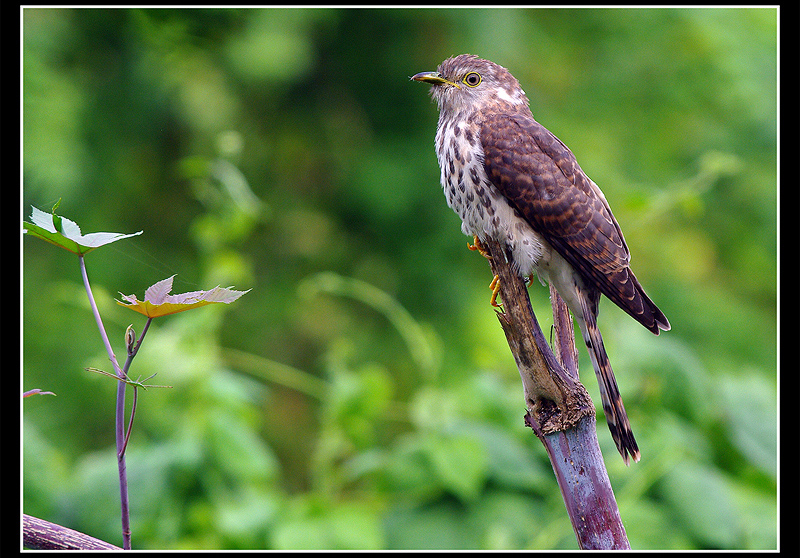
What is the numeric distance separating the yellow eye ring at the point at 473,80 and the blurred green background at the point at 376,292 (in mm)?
902

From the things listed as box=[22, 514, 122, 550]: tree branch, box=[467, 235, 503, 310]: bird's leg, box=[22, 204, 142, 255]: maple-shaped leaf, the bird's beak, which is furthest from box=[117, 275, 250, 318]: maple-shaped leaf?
the bird's beak

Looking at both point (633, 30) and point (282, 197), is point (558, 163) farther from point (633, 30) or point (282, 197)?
point (633, 30)

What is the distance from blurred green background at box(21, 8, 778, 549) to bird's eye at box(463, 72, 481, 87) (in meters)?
0.90

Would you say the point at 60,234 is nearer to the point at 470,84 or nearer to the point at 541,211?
the point at 541,211

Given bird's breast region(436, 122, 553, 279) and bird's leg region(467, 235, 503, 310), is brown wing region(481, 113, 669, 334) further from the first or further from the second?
bird's leg region(467, 235, 503, 310)

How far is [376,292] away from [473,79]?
5.03ft

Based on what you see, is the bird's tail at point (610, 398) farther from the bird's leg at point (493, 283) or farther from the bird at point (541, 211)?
the bird's leg at point (493, 283)

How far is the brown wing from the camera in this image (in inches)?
84.0

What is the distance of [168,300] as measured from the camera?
3.60 feet

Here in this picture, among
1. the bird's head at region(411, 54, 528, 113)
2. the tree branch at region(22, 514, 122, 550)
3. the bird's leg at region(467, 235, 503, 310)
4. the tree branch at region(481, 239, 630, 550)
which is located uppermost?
the bird's head at region(411, 54, 528, 113)

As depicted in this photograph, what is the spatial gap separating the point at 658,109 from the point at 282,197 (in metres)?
2.99

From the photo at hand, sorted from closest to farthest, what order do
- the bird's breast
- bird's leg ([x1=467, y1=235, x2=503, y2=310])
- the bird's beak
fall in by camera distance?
1. bird's leg ([x1=467, y1=235, x2=503, y2=310])
2. the bird's breast
3. the bird's beak

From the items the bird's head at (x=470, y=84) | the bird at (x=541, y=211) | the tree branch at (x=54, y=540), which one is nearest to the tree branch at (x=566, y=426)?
the bird at (x=541, y=211)

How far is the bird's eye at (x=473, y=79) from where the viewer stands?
2.53 metres
